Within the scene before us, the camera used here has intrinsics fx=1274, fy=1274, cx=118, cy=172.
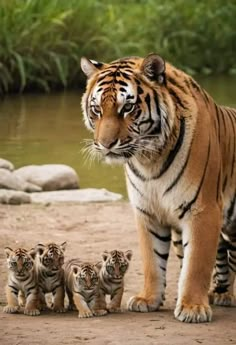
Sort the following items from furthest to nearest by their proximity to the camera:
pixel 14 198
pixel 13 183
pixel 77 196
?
pixel 13 183, pixel 77 196, pixel 14 198

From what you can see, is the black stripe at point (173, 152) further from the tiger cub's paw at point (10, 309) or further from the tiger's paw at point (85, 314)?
the tiger cub's paw at point (10, 309)

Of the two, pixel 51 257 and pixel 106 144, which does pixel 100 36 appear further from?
pixel 106 144

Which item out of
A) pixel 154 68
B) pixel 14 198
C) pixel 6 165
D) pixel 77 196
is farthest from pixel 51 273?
pixel 6 165

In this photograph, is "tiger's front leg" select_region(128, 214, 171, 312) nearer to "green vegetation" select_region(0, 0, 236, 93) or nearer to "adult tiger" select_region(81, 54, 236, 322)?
"adult tiger" select_region(81, 54, 236, 322)

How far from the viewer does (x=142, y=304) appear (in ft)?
23.7

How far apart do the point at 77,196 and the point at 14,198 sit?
0.62 meters

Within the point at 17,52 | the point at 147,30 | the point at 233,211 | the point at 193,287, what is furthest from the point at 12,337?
the point at 147,30

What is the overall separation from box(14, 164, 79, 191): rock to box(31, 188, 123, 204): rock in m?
0.30

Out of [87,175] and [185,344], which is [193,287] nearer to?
[185,344]

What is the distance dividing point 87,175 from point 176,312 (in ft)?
19.7

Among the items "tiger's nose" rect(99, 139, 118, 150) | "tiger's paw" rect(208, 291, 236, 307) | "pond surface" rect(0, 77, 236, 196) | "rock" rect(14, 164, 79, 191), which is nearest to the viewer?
"tiger's nose" rect(99, 139, 118, 150)

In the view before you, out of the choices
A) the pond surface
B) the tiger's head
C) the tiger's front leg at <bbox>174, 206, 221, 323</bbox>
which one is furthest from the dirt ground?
the pond surface

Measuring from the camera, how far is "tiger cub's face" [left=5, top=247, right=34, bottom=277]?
276 inches

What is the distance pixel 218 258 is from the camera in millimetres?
7766
